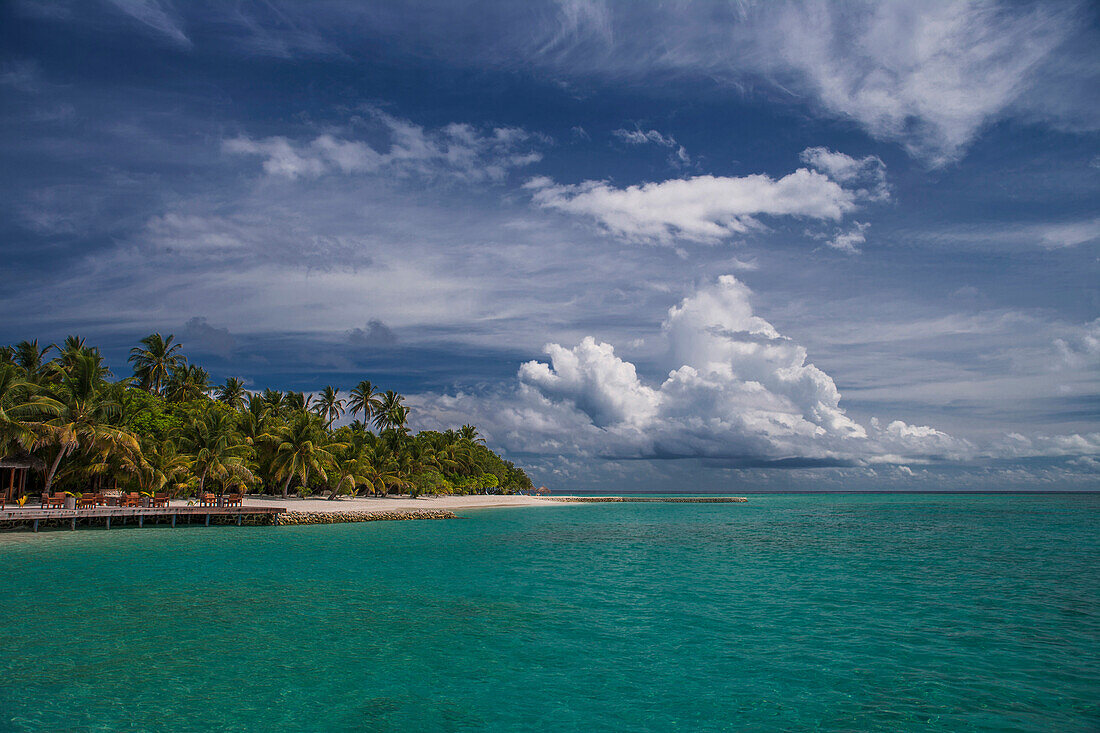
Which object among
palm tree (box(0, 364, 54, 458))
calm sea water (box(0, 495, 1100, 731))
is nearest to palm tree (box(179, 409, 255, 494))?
palm tree (box(0, 364, 54, 458))

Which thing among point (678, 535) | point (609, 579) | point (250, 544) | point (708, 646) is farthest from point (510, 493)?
point (708, 646)

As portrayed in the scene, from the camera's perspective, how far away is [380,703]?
11.7 m

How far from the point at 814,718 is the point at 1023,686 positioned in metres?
5.20

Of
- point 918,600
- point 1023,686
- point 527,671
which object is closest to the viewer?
point 1023,686

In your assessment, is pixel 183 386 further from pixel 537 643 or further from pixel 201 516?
pixel 537 643

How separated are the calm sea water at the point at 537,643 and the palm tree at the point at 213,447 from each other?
21.0 metres

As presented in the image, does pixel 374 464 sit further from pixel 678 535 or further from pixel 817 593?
pixel 817 593

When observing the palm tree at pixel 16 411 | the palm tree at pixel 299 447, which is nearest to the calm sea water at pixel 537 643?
the palm tree at pixel 16 411

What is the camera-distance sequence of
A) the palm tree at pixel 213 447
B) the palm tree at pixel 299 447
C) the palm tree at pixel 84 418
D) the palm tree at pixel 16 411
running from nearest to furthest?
the palm tree at pixel 16 411 → the palm tree at pixel 84 418 → the palm tree at pixel 213 447 → the palm tree at pixel 299 447

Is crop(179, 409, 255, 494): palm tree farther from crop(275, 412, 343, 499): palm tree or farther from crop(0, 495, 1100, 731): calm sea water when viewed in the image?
crop(0, 495, 1100, 731): calm sea water

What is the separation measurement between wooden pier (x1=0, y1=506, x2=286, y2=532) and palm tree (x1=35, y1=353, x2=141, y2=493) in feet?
14.5

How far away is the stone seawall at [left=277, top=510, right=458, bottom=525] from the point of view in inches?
2002

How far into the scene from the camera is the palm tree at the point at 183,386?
7219 centimetres

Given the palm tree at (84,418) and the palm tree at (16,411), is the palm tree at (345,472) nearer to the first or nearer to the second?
the palm tree at (84,418)
